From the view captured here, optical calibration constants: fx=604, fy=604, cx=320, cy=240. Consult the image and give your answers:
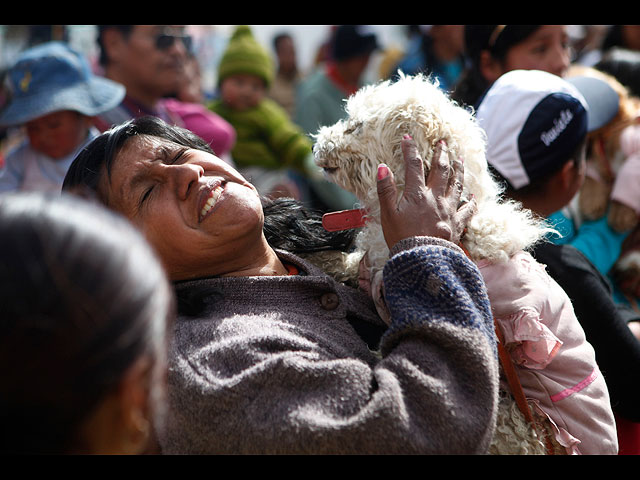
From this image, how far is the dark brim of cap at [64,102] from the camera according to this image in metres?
3.51

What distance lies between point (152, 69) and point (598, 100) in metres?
2.92

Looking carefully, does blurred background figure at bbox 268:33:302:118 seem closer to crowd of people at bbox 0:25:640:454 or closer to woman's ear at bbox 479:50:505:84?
woman's ear at bbox 479:50:505:84

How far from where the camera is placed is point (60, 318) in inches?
32.4

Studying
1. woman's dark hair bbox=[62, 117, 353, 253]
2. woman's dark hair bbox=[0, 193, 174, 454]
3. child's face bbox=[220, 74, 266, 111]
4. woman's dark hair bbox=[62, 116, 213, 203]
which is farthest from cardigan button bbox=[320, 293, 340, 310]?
child's face bbox=[220, 74, 266, 111]

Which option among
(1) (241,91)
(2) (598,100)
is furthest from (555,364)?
(1) (241,91)

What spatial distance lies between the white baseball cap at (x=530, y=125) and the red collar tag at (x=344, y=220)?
2.04 feet

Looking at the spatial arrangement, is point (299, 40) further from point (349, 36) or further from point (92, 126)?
point (92, 126)

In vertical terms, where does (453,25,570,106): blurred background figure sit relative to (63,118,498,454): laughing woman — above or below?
above

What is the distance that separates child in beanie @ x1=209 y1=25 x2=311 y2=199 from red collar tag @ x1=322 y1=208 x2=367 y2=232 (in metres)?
3.64

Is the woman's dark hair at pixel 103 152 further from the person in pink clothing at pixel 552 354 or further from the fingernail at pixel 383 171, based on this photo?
the person in pink clothing at pixel 552 354

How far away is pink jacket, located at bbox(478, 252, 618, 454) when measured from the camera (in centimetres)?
170

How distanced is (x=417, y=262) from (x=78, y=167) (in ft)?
3.89

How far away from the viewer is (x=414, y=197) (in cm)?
170

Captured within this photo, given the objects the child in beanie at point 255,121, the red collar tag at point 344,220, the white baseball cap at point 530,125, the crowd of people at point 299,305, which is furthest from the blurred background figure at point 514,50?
the child in beanie at point 255,121
